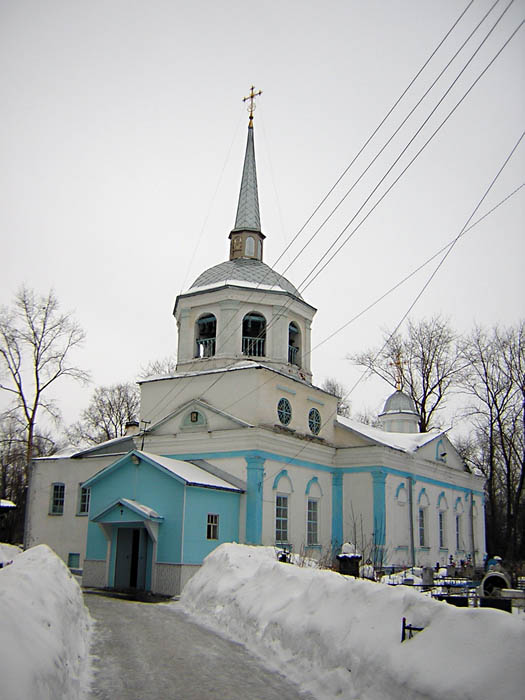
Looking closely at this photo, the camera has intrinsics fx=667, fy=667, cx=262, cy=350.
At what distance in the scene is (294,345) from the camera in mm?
25172

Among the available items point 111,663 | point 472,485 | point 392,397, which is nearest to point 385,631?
point 111,663

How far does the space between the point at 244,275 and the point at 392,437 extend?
993 cm

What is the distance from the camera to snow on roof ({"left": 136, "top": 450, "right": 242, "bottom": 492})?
18.4m

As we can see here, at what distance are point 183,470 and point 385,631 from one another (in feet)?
40.5

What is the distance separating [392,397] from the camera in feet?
121

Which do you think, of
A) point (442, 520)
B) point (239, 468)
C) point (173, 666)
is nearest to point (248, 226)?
point (239, 468)

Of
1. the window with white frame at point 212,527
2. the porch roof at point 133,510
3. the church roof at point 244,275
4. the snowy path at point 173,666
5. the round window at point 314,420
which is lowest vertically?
the snowy path at point 173,666

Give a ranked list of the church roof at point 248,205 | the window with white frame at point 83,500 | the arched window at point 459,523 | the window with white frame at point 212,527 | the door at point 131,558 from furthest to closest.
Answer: the arched window at point 459,523 → the church roof at point 248,205 → the window with white frame at point 83,500 → the door at point 131,558 → the window with white frame at point 212,527

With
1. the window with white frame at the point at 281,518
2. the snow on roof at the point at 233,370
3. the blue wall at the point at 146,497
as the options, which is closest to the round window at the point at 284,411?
the snow on roof at the point at 233,370

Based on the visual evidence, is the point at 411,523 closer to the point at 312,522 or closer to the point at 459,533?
the point at 312,522

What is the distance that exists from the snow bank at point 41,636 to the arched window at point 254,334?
12479 mm

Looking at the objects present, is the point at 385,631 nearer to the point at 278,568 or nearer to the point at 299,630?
the point at 299,630

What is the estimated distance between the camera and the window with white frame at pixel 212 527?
18.7 metres

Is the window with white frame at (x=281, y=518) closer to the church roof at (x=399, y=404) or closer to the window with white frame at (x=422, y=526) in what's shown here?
the window with white frame at (x=422, y=526)
